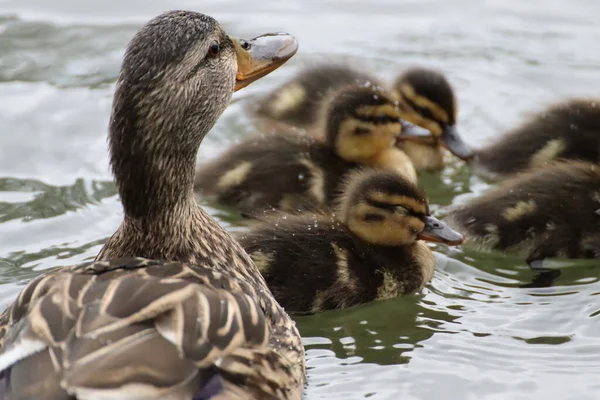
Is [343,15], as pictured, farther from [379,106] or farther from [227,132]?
[379,106]

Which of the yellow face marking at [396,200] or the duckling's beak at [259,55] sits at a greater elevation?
the duckling's beak at [259,55]

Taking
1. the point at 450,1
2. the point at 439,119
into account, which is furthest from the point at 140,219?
the point at 450,1

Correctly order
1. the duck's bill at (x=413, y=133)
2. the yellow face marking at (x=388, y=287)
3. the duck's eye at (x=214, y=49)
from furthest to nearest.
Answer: the duck's bill at (x=413, y=133) < the yellow face marking at (x=388, y=287) < the duck's eye at (x=214, y=49)

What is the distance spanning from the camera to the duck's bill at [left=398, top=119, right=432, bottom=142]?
4.40 m

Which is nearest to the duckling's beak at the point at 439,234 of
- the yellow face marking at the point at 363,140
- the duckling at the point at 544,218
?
the duckling at the point at 544,218

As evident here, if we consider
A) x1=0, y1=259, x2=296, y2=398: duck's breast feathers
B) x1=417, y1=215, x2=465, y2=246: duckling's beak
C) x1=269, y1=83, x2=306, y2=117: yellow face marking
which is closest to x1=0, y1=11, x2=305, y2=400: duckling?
x1=0, y1=259, x2=296, y2=398: duck's breast feathers

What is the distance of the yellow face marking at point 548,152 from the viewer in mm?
4230

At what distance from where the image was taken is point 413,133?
440cm

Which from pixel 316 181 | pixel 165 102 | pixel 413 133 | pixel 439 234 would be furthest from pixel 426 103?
pixel 165 102

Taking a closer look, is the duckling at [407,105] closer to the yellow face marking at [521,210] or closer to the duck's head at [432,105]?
the duck's head at [432,105]

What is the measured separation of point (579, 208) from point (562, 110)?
0.67m

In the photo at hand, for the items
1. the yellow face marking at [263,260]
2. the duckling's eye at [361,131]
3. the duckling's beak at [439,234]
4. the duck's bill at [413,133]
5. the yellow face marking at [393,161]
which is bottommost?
the yellow face marking at [263,260]

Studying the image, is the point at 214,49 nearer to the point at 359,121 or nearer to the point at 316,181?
the point at 316,181

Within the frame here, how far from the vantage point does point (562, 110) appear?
14.1 ft
